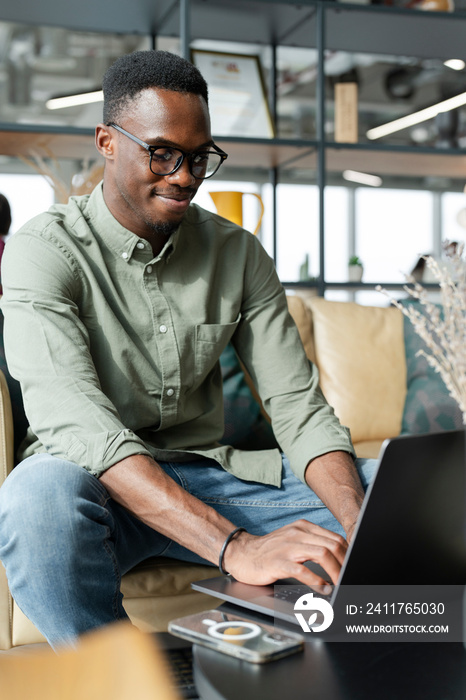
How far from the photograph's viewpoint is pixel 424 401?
221cm

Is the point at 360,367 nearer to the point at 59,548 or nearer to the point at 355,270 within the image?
the point at 355,270

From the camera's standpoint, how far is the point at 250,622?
0.79m

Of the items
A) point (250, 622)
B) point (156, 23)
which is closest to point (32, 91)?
point (156, 23)

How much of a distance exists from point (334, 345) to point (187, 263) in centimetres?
78

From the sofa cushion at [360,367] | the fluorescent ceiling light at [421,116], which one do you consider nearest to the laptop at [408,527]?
the sofa cushion at [360,367]

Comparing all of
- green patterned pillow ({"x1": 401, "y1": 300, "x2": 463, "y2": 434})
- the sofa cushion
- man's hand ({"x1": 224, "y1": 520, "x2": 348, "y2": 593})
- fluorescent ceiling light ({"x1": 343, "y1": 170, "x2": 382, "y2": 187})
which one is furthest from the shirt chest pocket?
fluorescent ceiling light ({"x1": 343, "y1": 170, "x2": 382, "y2": 187})

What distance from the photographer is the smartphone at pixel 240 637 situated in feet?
2.35

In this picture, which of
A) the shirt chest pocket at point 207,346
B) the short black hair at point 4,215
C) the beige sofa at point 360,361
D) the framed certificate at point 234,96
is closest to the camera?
A: the shirt chest pocket at point 207,346

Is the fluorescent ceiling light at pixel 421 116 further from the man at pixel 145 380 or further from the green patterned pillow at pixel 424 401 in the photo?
the man at pixel 145 380

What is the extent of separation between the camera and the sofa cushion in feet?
7.14

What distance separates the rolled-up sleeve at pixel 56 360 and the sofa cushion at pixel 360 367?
1005 mm

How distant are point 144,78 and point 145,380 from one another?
0.58m

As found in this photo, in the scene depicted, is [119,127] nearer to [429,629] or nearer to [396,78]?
[429,629]

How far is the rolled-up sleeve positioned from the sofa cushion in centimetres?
101
